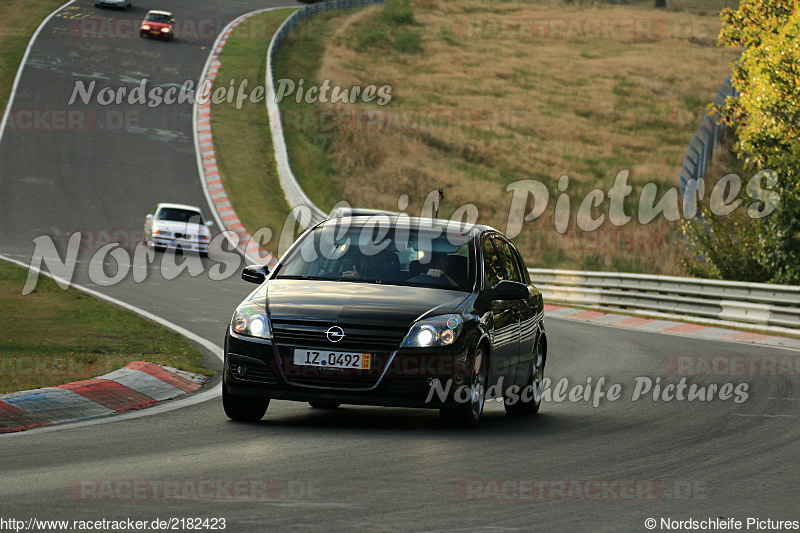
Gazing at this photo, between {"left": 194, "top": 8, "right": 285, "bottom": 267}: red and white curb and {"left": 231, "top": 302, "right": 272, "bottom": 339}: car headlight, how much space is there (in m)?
19.8

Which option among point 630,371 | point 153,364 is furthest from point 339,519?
point 630,371

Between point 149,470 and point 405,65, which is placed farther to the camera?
point 405,65

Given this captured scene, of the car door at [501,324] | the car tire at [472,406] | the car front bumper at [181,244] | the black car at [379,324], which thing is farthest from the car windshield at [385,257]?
the car front bumper at [181,244]

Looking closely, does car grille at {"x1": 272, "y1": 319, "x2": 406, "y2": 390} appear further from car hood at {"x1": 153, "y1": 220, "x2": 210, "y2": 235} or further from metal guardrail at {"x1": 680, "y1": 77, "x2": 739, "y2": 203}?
metal guardrail at {"x1": 680, "y1": 77, "x2": 739, "y2": 203}

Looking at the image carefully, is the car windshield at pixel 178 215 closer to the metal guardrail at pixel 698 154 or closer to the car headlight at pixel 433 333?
the metal guardrail at pixel 698 154

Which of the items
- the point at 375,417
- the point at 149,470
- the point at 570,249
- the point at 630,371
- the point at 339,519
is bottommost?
the point at 570,249

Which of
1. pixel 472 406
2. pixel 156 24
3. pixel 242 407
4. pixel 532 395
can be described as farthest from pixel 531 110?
pixel 242 407

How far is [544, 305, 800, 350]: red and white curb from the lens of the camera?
20.6 metres

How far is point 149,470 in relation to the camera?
6820 millimetres

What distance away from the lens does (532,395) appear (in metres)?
10.9

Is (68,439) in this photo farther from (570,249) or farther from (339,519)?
(570,249)

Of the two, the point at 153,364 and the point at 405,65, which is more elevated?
the point at 153,364

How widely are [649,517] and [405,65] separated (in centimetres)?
6131

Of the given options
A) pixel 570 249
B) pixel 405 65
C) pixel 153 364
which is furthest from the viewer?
pixel 405 65
